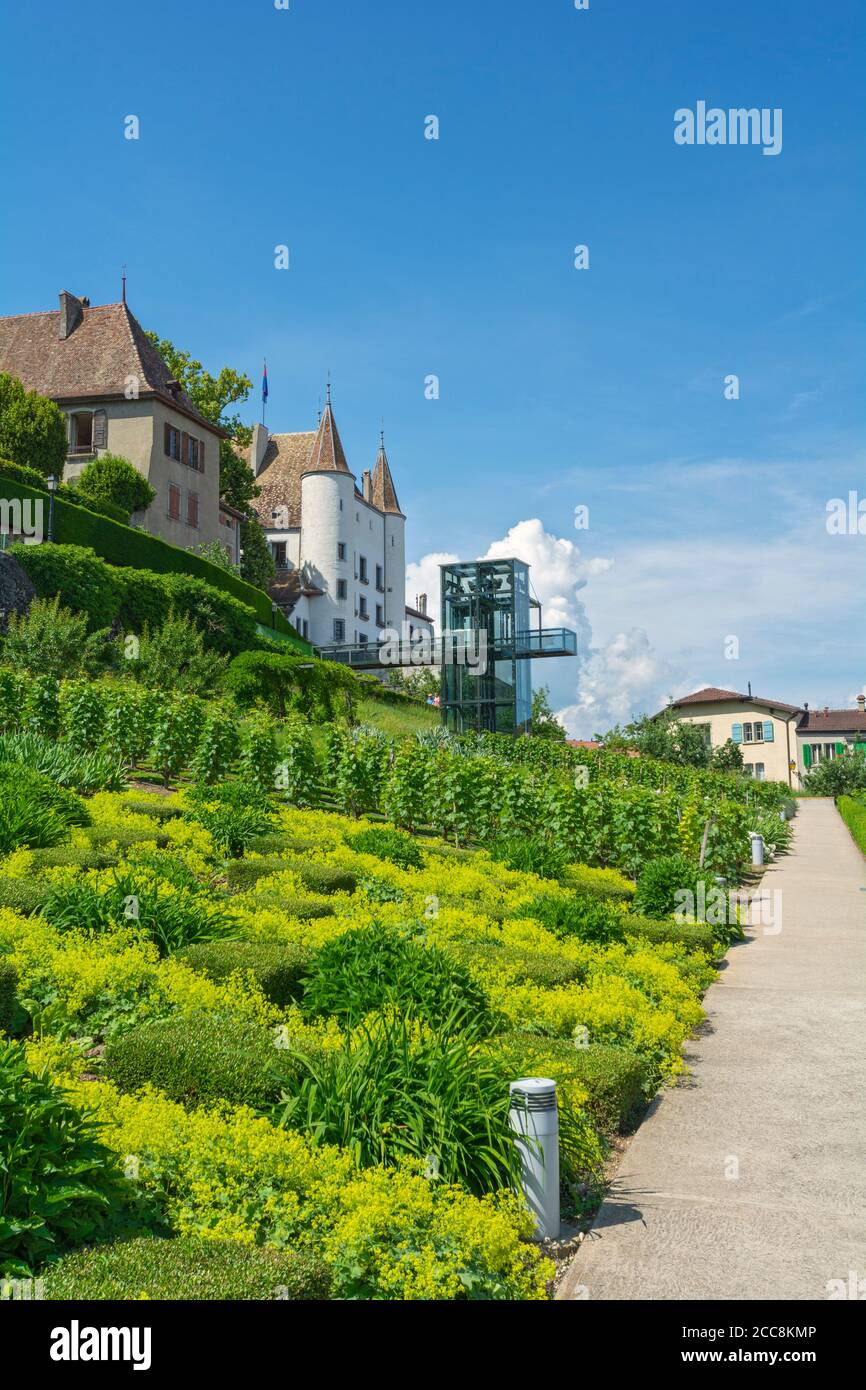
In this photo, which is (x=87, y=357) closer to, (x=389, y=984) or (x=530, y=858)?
(x=530, y=858)

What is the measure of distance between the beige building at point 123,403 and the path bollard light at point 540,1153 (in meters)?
37.5

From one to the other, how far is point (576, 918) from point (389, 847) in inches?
112

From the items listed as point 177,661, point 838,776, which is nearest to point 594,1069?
point 177,661

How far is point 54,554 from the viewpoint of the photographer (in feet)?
89.5

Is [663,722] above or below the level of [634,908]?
above

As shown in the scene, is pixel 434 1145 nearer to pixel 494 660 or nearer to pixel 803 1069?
pixel 803 1069

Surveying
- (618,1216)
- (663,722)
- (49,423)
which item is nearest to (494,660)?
(663,722)

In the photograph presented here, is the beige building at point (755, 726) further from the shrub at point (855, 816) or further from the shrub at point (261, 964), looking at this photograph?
the shrub at point (261, 964)

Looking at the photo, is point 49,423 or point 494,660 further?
point 494,660

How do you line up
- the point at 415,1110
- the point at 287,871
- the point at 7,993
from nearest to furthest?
1. the point at 415,1110
2. the point at 7,993
3. the point at 287,871

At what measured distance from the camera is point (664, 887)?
13.2m

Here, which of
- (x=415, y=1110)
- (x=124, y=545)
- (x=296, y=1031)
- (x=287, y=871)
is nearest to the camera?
(x=415, y=1110)

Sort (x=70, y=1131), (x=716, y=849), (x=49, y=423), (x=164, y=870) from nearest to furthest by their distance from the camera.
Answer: (x=70, y=1131)
(x=164, y=870)
(x=716, y=849)
(x=49, y=423)
